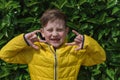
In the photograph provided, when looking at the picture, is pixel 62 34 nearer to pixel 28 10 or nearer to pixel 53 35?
pixel 53 35

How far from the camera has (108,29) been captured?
552cm


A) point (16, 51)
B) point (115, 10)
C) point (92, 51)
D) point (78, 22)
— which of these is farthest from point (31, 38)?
point (115, 10)

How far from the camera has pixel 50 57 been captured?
14.5 ft

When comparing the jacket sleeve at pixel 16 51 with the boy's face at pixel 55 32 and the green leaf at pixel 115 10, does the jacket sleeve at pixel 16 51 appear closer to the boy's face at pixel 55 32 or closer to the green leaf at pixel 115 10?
the boy's face at pixel 55 32

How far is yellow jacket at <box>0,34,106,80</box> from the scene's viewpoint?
14.4 ft

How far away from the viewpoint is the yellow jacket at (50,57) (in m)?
4.38

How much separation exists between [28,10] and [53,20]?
4.10ft

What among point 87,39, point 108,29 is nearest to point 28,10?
point 108,29

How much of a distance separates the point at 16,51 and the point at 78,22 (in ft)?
4.35

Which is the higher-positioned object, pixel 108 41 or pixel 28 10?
pixel 28 10

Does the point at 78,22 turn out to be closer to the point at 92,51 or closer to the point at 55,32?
the point at 92,51

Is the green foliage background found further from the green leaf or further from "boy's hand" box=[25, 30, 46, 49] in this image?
"boy's hand" box=[25, 30, 46, 49]

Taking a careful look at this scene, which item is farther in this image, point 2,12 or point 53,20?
point 2,12

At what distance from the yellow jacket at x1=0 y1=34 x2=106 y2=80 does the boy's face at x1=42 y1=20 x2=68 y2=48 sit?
0.06m
